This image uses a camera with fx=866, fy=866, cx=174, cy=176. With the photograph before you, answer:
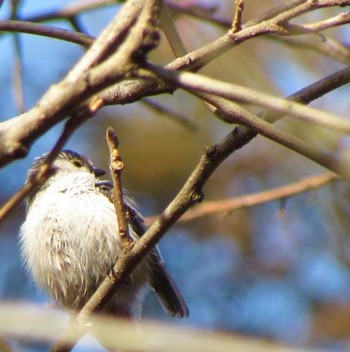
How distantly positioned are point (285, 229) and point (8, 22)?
6.23 meters

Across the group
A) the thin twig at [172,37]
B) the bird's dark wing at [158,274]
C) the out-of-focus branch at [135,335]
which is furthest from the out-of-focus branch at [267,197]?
the out-of-focus branch at [135,335]

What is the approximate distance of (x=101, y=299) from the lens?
10.3 ft

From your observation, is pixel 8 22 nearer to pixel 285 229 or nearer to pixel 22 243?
pixel 22 243

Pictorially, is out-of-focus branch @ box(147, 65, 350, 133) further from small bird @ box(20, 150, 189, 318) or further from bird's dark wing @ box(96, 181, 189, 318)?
bird's dark wing @ box(96, 181, 189, 318)

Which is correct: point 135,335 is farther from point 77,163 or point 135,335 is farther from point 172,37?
point 77,163

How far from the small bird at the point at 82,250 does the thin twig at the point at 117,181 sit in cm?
141

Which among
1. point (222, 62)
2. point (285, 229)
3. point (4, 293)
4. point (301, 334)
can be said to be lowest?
point (301, 334)

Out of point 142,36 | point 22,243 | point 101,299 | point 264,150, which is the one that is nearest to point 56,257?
point 22,243

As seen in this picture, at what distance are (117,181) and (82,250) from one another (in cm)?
196

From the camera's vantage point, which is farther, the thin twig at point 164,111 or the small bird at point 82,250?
the small bird at point 82,250

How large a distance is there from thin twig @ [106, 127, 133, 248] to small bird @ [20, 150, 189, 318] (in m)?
1.41

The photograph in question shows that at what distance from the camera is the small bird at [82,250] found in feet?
14.7

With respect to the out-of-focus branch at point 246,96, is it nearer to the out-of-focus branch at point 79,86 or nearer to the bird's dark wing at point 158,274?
the out-of-focus branch at point 79,86

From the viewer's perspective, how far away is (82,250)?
4.48 metres
